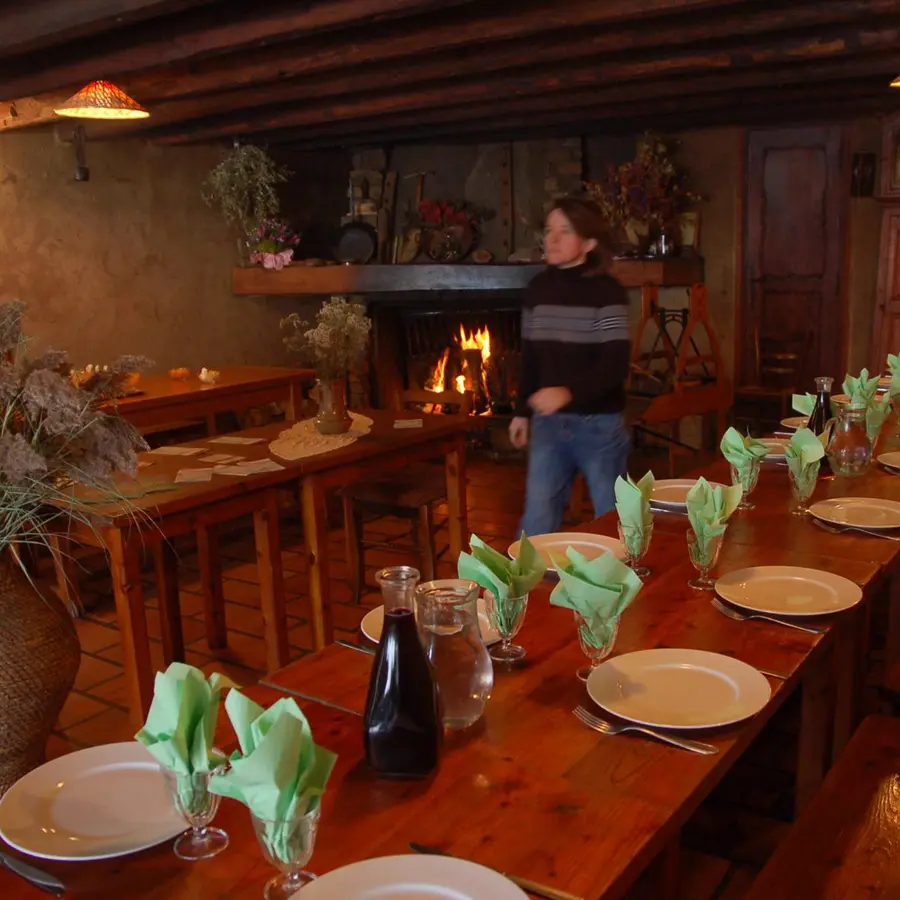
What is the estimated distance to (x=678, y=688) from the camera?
1352mm

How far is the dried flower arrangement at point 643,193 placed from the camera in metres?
5.82

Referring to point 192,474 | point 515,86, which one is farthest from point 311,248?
point 192,474

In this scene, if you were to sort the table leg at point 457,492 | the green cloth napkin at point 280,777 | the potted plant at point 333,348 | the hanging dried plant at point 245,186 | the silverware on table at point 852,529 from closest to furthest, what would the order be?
the green cloth napkin at point 280,777 → the silverware on table at point 852,529 → the potted plant at point 333,348 → the table leg at point 457,492 → the hanging dried plant at point 245,186

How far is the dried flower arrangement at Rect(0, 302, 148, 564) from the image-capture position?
60.2 inches

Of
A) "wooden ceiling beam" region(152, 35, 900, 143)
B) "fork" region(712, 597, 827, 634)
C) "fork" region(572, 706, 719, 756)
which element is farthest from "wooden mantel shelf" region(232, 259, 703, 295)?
"fork" region(572, 706, 719, 756)

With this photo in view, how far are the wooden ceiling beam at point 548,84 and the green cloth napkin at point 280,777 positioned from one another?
3.79 m

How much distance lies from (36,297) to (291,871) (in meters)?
5.06

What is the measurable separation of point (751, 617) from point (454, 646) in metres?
0.61

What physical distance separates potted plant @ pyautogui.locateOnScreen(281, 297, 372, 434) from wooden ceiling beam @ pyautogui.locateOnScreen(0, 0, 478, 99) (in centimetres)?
99

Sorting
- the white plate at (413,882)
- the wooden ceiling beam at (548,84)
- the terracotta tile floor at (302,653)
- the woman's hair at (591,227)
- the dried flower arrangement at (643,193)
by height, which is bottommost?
the terracotta tile floor at (302,653)

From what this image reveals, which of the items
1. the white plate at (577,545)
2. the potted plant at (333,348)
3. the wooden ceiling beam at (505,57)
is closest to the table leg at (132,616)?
the potted plant at (333,348)

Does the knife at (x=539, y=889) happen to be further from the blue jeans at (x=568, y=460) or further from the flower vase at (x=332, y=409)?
the flower vase at (x=332, y=409)

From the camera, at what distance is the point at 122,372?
1.77 m

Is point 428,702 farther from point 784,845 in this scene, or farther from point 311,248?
point 311,248
